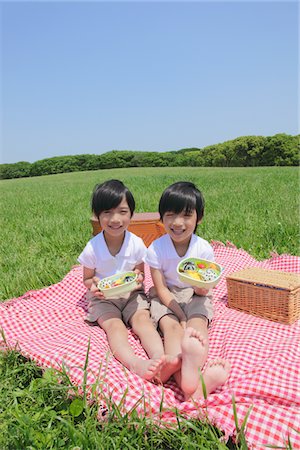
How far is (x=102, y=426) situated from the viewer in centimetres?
170

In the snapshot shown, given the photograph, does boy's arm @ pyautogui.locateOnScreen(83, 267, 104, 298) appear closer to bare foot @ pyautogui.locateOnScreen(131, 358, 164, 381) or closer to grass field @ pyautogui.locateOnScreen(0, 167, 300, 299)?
bare foot @ pyautogui.locateOnScreen(131, 358, 164, 381)

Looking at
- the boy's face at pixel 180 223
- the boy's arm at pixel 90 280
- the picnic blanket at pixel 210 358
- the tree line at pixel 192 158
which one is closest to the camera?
the picnic blanket at pixel 210 358

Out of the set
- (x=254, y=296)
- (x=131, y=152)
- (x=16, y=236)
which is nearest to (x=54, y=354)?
(x=254, y=296)

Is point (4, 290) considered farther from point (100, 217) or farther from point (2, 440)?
point (2, 440)

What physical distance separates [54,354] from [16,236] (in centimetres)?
361

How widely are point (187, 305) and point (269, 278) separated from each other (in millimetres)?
692

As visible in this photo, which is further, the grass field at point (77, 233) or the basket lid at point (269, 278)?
the grass field at point (77, 233)

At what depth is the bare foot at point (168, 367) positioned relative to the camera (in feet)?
6.45

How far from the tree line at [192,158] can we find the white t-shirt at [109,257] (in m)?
30.8

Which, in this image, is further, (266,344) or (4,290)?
(4,290)

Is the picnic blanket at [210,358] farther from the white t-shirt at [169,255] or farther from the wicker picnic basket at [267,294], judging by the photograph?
the white t-shirt at [169,255]

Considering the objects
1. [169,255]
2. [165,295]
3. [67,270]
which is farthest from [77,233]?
[165,295]

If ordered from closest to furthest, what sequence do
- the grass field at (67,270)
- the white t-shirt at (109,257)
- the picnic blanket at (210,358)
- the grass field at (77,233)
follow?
the grass field at (67,270) < the picnic blanket at (210,358) < the white t-shirt at (109,257) < the grass field at (77,233)

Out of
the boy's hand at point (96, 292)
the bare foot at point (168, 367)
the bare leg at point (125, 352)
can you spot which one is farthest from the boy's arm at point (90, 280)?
the bare foot at point (168, 367)
